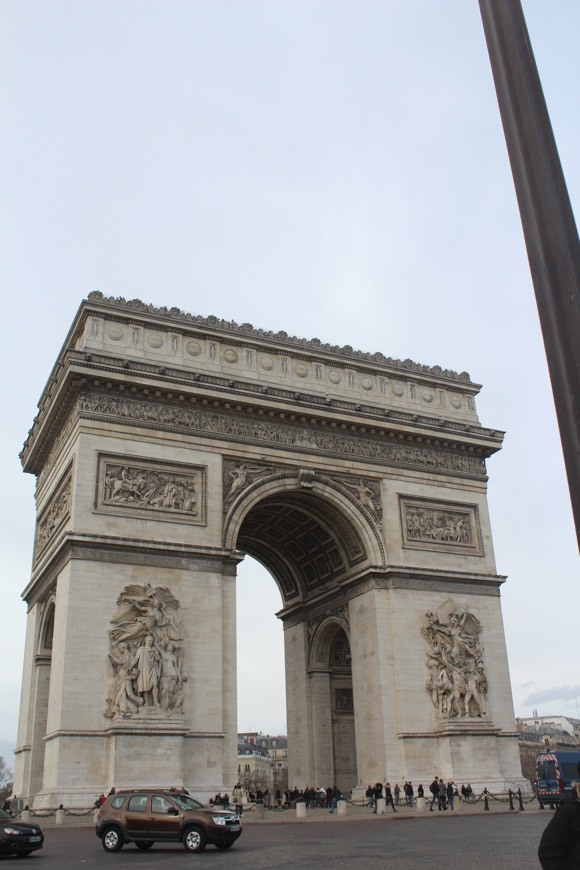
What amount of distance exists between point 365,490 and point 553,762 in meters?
13.7

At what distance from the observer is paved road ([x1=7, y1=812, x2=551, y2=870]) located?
532 inches

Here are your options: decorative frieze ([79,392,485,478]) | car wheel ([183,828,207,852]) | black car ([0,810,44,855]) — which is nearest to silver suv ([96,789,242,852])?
car wheel ([183,828,207,852])

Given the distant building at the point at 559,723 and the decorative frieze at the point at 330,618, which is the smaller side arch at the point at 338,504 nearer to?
the decorative frieze at the point at 330,618

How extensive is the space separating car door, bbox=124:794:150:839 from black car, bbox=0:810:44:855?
1.68 meters

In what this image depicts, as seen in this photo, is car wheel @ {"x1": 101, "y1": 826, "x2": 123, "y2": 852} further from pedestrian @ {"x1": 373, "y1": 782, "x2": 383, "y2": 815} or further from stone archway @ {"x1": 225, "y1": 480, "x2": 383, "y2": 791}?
stone archway @ {"x1": 225, "y1": 480, "x2": 383, "y2": 791}

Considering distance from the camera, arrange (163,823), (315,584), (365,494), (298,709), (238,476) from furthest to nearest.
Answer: (315,584) < (298,709) < (365,494) < (238,476) < (163,823)

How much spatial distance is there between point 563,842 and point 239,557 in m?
24.8

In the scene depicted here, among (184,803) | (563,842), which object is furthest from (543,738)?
(563,842)

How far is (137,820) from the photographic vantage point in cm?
1733

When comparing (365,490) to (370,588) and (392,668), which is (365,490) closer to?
(370,588)

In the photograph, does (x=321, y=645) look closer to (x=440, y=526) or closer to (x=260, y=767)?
(x=440, y=526)

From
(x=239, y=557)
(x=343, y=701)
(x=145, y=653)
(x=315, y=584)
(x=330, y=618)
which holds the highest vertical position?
(x=315, y=584)

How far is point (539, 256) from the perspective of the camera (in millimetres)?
4512

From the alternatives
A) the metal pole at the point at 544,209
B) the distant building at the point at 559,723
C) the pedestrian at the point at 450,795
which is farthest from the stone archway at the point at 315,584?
the distant building at the point at 559,723
